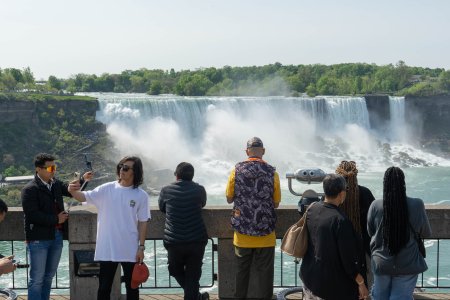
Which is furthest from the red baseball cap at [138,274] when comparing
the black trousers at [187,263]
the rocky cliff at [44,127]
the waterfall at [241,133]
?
the rocky cliff at [44,127]

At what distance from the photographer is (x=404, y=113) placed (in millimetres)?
69688

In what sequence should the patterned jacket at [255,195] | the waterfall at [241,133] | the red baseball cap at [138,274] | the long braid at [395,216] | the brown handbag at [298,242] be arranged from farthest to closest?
1. the waterfall at [241,133]
2. the patterned jacket at [255,195]
3. the red baseball cap at [138,274]
4. the brown handbag at [298,242]
5. the long braid at [395,216]

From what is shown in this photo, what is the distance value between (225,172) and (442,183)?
15596 mm

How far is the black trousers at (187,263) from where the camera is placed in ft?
19.4

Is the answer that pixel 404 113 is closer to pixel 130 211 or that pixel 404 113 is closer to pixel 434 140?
pixel 434 140

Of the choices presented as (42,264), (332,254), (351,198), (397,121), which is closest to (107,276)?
(42,264)

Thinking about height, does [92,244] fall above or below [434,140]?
above

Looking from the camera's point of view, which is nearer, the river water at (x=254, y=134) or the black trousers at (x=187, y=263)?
A: the black trousers at (x=187, y=263)

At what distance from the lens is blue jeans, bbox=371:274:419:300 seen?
484 cm

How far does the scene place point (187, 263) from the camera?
602cm

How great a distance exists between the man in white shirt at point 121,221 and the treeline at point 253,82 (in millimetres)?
94377

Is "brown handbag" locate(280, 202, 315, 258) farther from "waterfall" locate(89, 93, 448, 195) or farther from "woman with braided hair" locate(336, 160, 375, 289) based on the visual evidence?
"waterfall" locate(89, 93, 448, 195)

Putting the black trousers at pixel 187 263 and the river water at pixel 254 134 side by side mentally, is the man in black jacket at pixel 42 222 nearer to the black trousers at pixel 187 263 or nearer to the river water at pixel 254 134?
the black trousers at pixel 187 263

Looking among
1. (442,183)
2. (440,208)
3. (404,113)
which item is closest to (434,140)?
(404,113)
